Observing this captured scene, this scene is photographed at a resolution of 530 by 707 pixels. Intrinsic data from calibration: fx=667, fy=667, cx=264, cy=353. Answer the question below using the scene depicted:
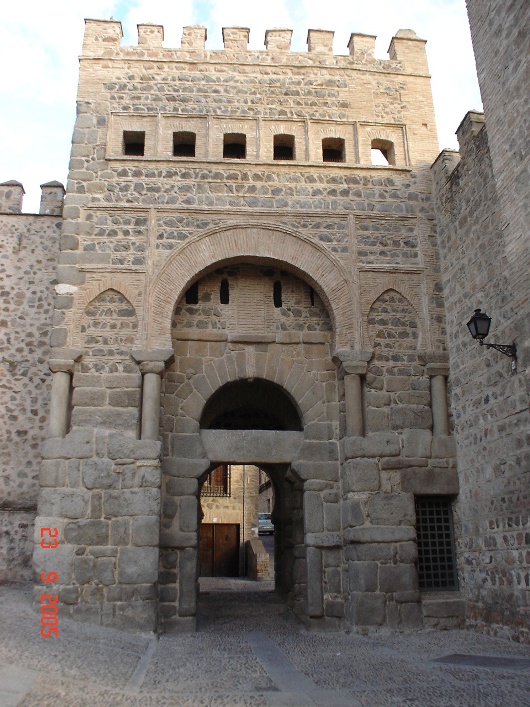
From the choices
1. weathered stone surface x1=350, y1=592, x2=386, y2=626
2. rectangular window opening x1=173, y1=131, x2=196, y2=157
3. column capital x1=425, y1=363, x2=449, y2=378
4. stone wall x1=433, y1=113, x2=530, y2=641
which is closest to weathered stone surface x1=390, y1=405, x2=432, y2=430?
stone wall x1=433, y1=113, x2=530, y2=641

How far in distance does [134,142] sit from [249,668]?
7959mm

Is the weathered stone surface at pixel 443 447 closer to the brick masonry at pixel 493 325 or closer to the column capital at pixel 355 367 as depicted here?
the brick masonry at pixel 493 325

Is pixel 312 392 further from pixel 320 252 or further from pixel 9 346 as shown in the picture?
pixel 9 346

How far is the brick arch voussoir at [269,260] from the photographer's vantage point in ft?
30.9

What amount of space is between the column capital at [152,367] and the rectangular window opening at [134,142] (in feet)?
12.2

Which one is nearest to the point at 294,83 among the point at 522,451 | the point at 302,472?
the point at 302,472

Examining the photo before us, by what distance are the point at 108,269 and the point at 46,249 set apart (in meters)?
3.32

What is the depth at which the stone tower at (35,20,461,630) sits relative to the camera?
8.50 meters

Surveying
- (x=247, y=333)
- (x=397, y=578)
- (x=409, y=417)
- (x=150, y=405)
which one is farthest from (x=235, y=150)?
(x=397, y=578)

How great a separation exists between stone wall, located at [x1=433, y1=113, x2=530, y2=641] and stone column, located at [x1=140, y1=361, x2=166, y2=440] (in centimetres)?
405

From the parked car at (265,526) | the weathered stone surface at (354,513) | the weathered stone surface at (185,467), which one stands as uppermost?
the weathered stone surface at (185,467)

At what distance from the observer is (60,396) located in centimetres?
880

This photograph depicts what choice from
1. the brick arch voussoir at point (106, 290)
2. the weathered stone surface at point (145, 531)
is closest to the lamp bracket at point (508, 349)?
the weathered stone surface at point (145, 531)

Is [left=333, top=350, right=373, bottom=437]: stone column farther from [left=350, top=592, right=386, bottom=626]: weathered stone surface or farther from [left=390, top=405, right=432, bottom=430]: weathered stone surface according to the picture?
[left=350, top=592, right=386, bottom=626]: weathered stone surface
